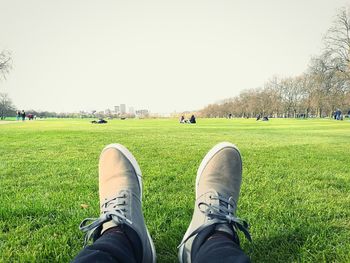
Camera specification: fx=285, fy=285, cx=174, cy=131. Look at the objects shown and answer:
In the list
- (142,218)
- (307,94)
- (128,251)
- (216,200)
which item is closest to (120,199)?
(142,218)

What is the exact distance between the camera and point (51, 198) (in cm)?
235

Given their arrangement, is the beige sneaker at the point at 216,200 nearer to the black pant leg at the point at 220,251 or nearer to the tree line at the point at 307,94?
the black pant leg at the point at 220,251

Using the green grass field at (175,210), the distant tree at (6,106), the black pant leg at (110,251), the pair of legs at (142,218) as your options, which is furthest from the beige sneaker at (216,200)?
the distant tree at (6,106)

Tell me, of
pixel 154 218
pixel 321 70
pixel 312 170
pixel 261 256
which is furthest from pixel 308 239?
pixel 321 70

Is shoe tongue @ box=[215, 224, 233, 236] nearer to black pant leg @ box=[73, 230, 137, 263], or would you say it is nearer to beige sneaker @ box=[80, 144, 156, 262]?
beige sneaker @ box=[80, 144, 156, 262]

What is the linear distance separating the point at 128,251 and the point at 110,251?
0.12 metres

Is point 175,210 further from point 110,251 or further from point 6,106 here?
point 6,106

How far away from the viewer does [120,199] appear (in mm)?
1710

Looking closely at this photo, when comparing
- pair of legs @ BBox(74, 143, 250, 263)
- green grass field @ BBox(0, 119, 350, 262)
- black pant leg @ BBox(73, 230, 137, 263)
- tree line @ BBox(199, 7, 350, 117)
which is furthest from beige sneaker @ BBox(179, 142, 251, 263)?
tree line @ BBox(199, 7, 350, 117)

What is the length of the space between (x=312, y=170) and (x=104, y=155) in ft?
9.11

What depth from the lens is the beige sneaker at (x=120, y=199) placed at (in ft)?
4.71

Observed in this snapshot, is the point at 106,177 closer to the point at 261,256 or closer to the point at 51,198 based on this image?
the point at 51,198

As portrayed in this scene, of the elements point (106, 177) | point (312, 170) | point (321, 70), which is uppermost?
point (321, 70)

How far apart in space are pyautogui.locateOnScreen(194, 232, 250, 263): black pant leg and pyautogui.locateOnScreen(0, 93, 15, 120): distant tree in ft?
243
